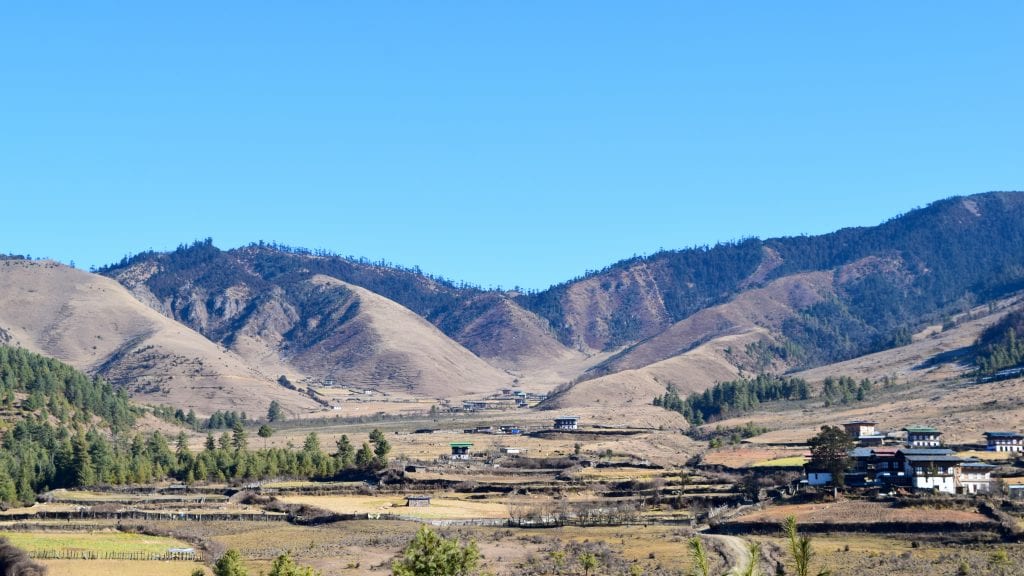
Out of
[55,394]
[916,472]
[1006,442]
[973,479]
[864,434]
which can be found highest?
[55,394]

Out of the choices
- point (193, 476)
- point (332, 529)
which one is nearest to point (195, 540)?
point (332, 529)

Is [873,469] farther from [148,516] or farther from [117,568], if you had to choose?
[117,568]

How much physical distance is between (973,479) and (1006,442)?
31372mm

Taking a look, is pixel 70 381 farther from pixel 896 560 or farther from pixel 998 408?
pixel 896 560

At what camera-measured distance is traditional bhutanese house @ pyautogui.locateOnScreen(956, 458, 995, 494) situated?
10300cm

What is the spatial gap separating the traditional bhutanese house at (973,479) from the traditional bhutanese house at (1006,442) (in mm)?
28164

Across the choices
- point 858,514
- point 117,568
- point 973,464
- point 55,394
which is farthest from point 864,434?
point 55,394

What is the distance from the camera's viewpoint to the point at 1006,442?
435ft

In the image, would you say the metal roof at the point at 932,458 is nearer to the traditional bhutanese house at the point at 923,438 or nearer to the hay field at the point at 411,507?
the traditional bhutanese house at the point at 923,438

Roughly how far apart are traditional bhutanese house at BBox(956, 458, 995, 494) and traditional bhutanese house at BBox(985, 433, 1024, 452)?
92.4 ft

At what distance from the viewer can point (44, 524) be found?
332ft

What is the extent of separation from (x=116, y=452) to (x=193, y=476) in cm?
1918

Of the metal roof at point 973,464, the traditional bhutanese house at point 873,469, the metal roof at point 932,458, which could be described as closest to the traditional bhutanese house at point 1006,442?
the traditional bhutanese house at point 873,469

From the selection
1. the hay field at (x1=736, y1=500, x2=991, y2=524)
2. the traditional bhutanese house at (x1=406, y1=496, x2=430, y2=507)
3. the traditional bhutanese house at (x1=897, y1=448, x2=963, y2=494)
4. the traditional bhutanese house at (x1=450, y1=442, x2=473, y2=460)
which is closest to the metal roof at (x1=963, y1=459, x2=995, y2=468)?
the traditional bhutanese house at (x1=897, y1=448, x2=963, y2=494)
